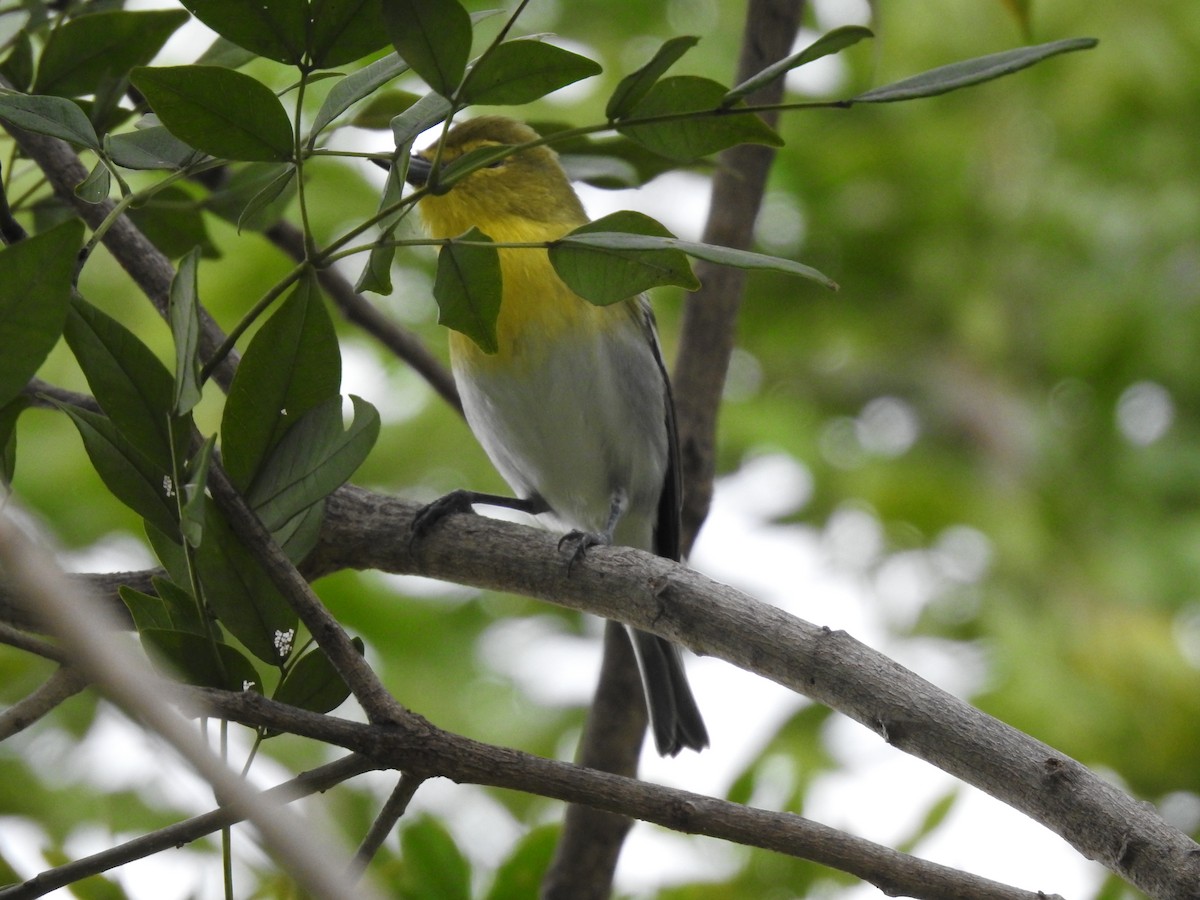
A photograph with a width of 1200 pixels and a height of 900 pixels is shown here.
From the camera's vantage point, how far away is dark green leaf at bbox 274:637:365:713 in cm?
142

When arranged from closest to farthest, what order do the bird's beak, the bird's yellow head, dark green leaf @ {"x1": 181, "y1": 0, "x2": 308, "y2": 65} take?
1. dark green leaf @ {"x1": 181, "y1": 0, "x2": 308, "y2": 65}
2. the bird's beak
3. the bird's yellow head

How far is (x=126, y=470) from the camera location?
1.30 metres

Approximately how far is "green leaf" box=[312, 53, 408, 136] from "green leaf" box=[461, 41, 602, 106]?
10cm

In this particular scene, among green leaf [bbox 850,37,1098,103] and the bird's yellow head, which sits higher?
the bird's yellow head

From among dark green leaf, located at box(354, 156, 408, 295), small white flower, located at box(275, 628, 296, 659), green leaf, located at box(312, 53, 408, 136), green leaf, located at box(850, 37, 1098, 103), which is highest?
green leaf, located at box(850, 37, 1098, 103)

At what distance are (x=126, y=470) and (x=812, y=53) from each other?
0.86 meters

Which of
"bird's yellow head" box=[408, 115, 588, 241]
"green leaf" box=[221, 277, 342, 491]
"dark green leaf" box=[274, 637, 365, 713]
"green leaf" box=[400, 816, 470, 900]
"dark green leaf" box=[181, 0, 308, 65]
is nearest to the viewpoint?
"dark green leaf" box=[181, 0, 308, 65]

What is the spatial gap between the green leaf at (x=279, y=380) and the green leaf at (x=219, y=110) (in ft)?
0.51

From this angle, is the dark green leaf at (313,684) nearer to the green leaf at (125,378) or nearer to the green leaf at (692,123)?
the green leaf at (125,378)

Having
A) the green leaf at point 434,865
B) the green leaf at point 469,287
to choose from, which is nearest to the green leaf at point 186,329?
the green leaf at point 469,287

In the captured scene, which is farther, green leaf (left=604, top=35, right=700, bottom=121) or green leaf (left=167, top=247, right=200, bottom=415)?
green leaf (left=604, top=35, right=700, bottom=121)

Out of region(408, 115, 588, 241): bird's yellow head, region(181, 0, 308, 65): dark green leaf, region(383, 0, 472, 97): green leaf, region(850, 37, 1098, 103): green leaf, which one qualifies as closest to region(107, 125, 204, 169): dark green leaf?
region(181, 0, 308, 65): dark green leaf

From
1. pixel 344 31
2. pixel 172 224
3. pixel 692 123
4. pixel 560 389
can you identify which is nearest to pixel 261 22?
pixel 344 31

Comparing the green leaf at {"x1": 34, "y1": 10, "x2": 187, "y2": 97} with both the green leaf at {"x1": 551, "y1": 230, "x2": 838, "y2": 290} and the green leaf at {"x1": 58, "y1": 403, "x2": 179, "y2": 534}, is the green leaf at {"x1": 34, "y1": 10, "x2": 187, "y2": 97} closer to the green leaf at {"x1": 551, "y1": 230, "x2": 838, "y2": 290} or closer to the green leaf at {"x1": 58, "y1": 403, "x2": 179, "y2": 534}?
the green leaf at {"x1": 58, "y1": 403, "x2": 179, "y2": 534}
